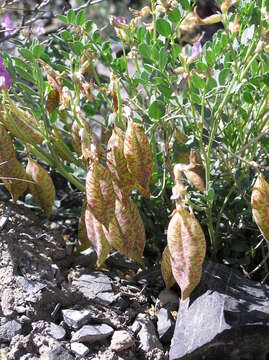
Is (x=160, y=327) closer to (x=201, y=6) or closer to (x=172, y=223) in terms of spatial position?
(x=172, y=223)

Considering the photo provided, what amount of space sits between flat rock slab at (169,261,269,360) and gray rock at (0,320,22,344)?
1.29 ft

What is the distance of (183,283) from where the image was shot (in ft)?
5.01

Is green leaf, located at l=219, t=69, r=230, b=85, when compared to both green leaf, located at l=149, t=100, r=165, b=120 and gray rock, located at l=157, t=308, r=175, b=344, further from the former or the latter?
gray rock, located at l=157, t=308, r=175, b=344

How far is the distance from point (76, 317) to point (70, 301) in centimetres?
9

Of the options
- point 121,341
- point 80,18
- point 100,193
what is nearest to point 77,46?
point 80,18

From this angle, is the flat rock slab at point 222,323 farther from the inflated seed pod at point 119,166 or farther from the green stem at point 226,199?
the inflated seed pod at point 119,166

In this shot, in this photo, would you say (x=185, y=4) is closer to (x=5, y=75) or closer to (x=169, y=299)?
(x=5, y=75)

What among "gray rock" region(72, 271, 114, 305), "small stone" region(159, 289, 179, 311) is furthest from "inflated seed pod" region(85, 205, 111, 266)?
"small stone" region(159, 289, 179, 311)

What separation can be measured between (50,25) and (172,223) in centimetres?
318

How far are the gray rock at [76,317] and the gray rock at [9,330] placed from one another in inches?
4.8

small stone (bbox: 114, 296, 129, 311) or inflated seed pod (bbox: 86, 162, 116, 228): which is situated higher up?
inflated seed pod (bbox: 86, 162, 116, 228)

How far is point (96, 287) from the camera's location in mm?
1841

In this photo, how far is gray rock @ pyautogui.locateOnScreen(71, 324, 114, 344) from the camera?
161cm

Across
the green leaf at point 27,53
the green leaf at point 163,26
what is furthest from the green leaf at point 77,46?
the green leaf at point 163,26
